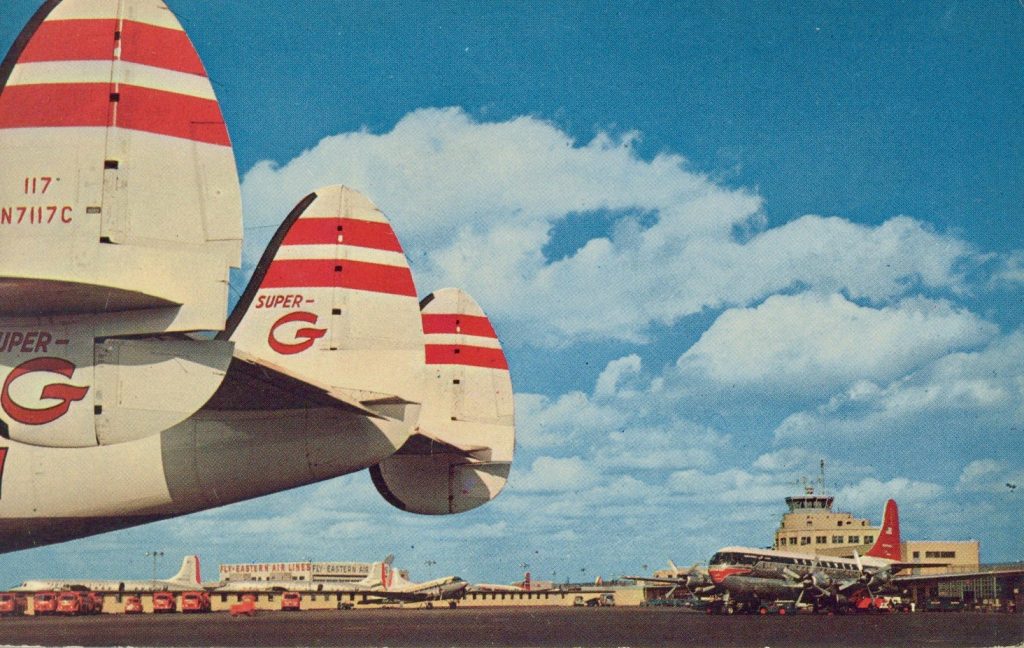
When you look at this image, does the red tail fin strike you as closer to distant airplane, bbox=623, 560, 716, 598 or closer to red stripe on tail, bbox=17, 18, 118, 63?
distant airplane, bbox=623, 560, 716, 598

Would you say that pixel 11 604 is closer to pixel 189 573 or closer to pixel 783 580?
pixel 783 580

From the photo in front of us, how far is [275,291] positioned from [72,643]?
25.2 feet

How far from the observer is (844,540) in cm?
6556

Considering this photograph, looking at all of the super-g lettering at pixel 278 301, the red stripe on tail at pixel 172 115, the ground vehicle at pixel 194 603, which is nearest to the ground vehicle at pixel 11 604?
the ground vehicle at pixel 194 603

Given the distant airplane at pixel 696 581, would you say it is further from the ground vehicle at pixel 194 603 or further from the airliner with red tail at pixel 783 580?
the ground vehicle at pixel 194 603

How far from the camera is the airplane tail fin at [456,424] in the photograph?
29062mm

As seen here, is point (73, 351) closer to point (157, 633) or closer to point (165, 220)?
point (165, 220)

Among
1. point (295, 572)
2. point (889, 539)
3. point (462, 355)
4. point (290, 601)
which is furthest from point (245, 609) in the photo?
point (295, 572)

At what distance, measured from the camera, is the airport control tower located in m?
65.0

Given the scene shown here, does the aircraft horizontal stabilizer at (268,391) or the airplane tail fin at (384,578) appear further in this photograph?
the airplane tail fin at (384,578)

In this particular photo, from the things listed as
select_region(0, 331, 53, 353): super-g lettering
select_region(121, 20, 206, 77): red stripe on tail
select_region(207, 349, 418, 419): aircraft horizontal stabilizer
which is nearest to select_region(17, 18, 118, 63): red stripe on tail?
select_region(121, 20, 206, 77): red stripe on tail

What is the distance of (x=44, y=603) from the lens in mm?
34562

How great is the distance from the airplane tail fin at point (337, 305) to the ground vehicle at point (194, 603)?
24.2 m

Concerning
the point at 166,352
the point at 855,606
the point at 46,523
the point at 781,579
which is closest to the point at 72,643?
the point at 46,523
